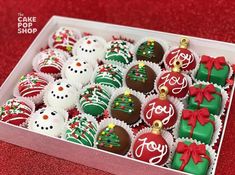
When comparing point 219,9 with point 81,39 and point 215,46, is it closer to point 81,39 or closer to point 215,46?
point 215,46

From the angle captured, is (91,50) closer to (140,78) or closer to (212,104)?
(140,78)

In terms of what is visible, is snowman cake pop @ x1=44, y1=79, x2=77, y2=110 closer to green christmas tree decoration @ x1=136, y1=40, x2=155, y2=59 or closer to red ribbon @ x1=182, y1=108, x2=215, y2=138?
green christmas tree decoration @ x1=136, y1=40, x2=155, y2=59

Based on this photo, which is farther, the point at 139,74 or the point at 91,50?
the point at 91,50

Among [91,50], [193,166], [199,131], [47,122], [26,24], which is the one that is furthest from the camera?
[26,24]

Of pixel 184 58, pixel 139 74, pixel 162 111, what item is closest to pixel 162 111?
pixel 162 111

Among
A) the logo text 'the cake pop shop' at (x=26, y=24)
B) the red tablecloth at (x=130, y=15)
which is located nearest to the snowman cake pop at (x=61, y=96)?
the red tablecloth at (x=130, y=15)

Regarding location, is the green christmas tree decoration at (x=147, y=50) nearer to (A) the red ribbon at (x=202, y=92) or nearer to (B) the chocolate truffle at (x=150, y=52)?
(B) the chocolate truffle at (x=150, y=52)
